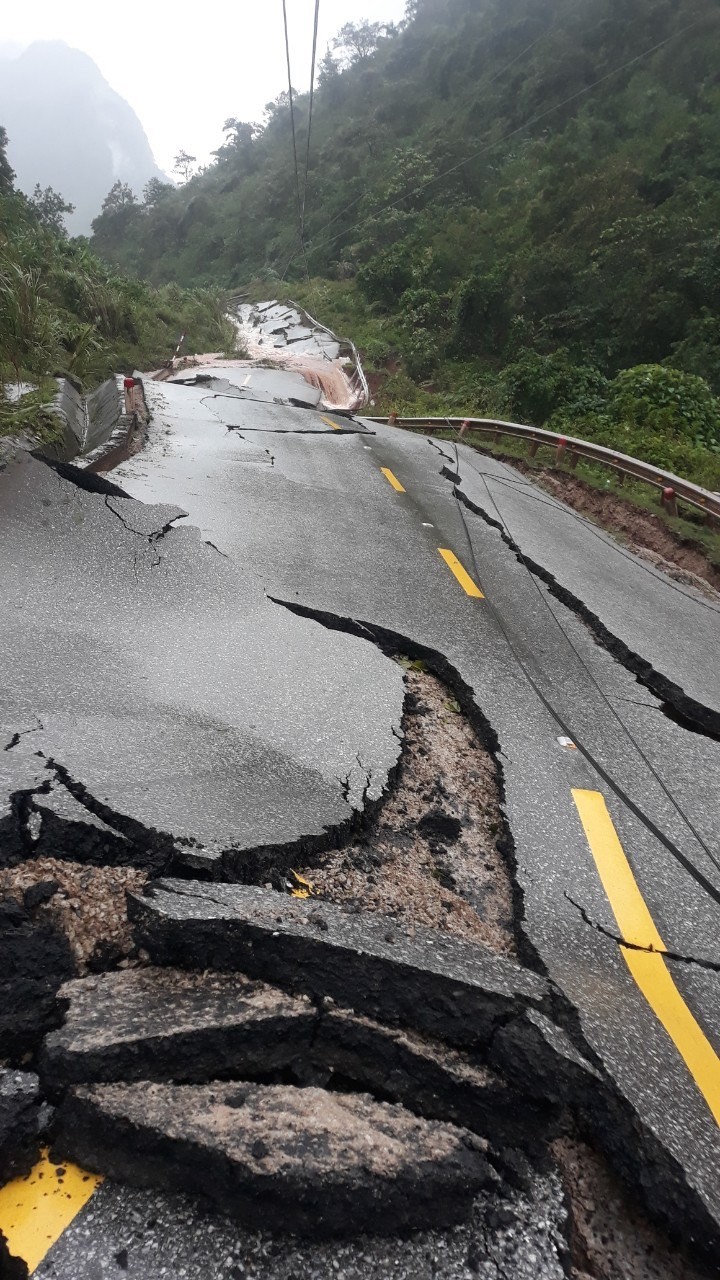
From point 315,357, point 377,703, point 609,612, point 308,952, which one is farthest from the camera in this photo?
point 315,357

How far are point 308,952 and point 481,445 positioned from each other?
1269 cm

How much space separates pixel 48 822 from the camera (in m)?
2.71

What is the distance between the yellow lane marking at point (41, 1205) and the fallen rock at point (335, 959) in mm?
609

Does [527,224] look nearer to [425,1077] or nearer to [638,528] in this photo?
[638,528]

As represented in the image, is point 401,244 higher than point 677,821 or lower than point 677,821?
higher

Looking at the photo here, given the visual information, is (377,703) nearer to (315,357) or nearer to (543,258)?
(543,258)

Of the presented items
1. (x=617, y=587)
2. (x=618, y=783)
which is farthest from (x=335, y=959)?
(x=617, y=587)

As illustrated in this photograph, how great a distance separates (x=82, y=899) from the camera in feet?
8.04

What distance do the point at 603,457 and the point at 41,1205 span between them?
36.7 feet

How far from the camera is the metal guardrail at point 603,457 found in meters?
8.81

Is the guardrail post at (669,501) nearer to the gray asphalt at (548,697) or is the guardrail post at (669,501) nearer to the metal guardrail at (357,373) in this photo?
the gray asphalt at (548,697)

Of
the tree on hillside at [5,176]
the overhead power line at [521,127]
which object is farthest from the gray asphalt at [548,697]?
the overhead power line at [521,127]

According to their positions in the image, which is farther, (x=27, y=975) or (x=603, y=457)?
(x=603, y=457)

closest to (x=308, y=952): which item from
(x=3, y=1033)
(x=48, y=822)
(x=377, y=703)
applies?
(x=3, y=1033)
